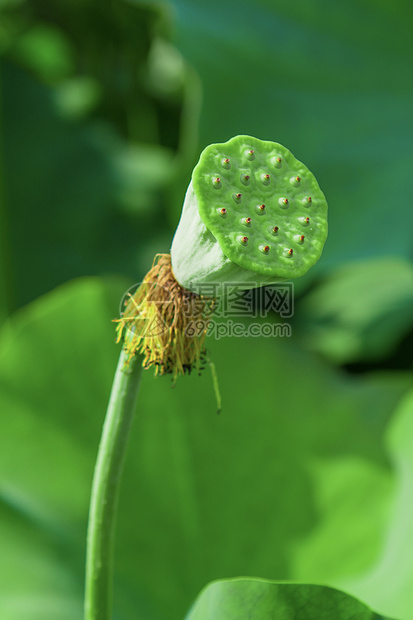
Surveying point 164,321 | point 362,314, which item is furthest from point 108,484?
point 362,314

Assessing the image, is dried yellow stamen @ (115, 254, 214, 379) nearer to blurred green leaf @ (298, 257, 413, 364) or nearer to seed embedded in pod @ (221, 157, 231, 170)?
seed embedded in pod @ (221, 157, 231, 170)

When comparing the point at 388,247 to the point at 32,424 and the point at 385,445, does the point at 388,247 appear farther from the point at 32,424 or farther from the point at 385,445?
the point at 32,424

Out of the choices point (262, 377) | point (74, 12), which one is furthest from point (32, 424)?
point (74, 12)

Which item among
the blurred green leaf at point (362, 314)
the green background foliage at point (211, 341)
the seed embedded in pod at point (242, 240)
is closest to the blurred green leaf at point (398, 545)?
the green background foliage at point (211, 341)


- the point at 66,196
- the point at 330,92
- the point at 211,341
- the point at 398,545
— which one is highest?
the point at 330,92

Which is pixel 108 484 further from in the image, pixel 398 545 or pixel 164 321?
pixel 398 545
